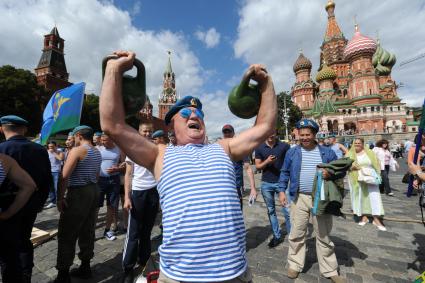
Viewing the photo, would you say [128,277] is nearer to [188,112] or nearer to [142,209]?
[142,209]

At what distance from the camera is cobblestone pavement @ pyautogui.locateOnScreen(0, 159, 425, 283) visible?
3488mm

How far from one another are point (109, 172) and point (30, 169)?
2045 mm

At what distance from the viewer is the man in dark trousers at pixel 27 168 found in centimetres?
268

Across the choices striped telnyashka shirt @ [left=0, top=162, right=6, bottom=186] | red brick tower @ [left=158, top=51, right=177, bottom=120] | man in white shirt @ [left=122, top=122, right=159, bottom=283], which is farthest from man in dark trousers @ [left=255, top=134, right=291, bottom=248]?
red brick tower @ [left=158, top=51, right=177, bottom=120]

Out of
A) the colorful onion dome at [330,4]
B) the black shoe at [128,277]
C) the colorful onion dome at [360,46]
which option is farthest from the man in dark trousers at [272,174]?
the colorful onion dome at [330,4]

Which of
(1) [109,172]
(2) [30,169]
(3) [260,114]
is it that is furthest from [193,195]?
(1) [109,172]

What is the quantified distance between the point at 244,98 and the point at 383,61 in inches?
2698

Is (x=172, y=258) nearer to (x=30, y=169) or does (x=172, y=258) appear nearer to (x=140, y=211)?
(x=140, y=211)

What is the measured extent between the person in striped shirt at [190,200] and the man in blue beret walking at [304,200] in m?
2.19

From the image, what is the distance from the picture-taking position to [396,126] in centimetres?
4884

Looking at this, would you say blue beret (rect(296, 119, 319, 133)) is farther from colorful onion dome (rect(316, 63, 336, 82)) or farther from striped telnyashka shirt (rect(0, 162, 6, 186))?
colorful onion dome (rect(316, 63, 336, 82))

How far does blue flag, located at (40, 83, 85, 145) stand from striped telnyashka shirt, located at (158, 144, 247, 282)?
4.20 metres

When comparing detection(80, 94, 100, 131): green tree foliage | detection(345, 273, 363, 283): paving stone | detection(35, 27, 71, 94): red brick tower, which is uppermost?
detection(35, 27, 71, 94): red brick tower

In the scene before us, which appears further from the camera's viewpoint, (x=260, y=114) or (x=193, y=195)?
(x=260, y=114)
